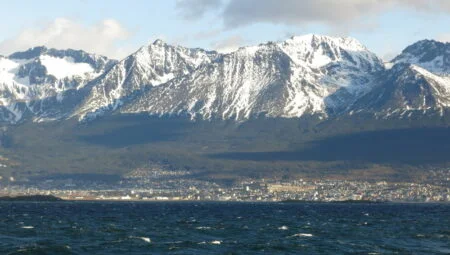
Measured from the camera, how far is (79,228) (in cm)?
17088

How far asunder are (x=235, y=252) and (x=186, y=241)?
15.9 m

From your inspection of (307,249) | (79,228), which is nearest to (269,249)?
(307,249)

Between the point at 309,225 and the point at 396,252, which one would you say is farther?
the point at 309,225

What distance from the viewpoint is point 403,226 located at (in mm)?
192250

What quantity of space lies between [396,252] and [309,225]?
Answer: 62192 mm

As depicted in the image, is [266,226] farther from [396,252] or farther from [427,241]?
[396,252]

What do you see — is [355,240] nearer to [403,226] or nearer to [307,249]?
[307,249]

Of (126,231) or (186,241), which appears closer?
(186,241)

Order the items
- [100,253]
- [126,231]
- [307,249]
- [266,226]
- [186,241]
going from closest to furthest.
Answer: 1. [100,253]
2. [307,249]
3. [186,241]
4. [126,231]
5. [266,226]

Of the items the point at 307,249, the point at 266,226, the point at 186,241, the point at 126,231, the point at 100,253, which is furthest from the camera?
the point at 266,226

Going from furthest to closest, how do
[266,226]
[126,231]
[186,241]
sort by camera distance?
[266,226] → [126,231] → [186,241]

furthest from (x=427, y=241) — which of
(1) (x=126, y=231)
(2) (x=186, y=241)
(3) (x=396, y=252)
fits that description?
(1) (x=126, y=231)

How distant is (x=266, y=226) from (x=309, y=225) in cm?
947

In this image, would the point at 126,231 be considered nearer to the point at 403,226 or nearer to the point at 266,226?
the point at 266,226
